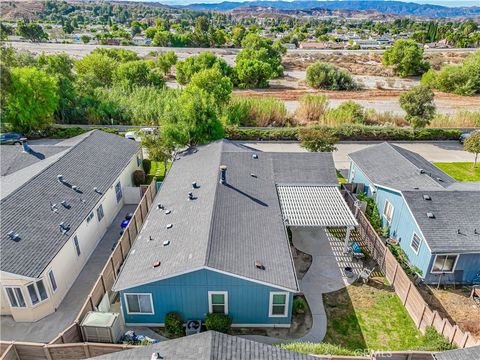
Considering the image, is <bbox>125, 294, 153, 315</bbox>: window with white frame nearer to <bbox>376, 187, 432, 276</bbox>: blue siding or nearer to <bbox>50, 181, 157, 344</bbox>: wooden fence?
<bbox>50, 181, 157, 344</bbox>: wooden fence

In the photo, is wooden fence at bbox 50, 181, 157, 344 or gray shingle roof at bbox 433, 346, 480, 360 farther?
A: wooden fence at bbox 50, 181, 157, 344

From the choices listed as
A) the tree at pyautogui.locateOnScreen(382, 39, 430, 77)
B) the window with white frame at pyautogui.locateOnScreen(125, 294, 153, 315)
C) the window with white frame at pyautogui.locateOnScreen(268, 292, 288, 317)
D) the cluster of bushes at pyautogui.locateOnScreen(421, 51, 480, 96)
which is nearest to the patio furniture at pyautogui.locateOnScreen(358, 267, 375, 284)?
the window with white frame at pyautogui.locateOnScreen(268, 292, 288, 317)

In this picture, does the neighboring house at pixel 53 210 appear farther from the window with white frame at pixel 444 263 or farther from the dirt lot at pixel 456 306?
the window with white frame at pixel 444 263

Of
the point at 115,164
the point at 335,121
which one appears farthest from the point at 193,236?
the point at 335,121

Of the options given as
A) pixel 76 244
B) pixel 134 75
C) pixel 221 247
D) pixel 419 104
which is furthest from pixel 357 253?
pixel 134 75

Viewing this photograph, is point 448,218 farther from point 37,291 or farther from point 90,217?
point 37,291

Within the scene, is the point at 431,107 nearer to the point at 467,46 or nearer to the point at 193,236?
the point at 193,236

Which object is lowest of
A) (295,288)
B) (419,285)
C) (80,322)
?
(419,285)
